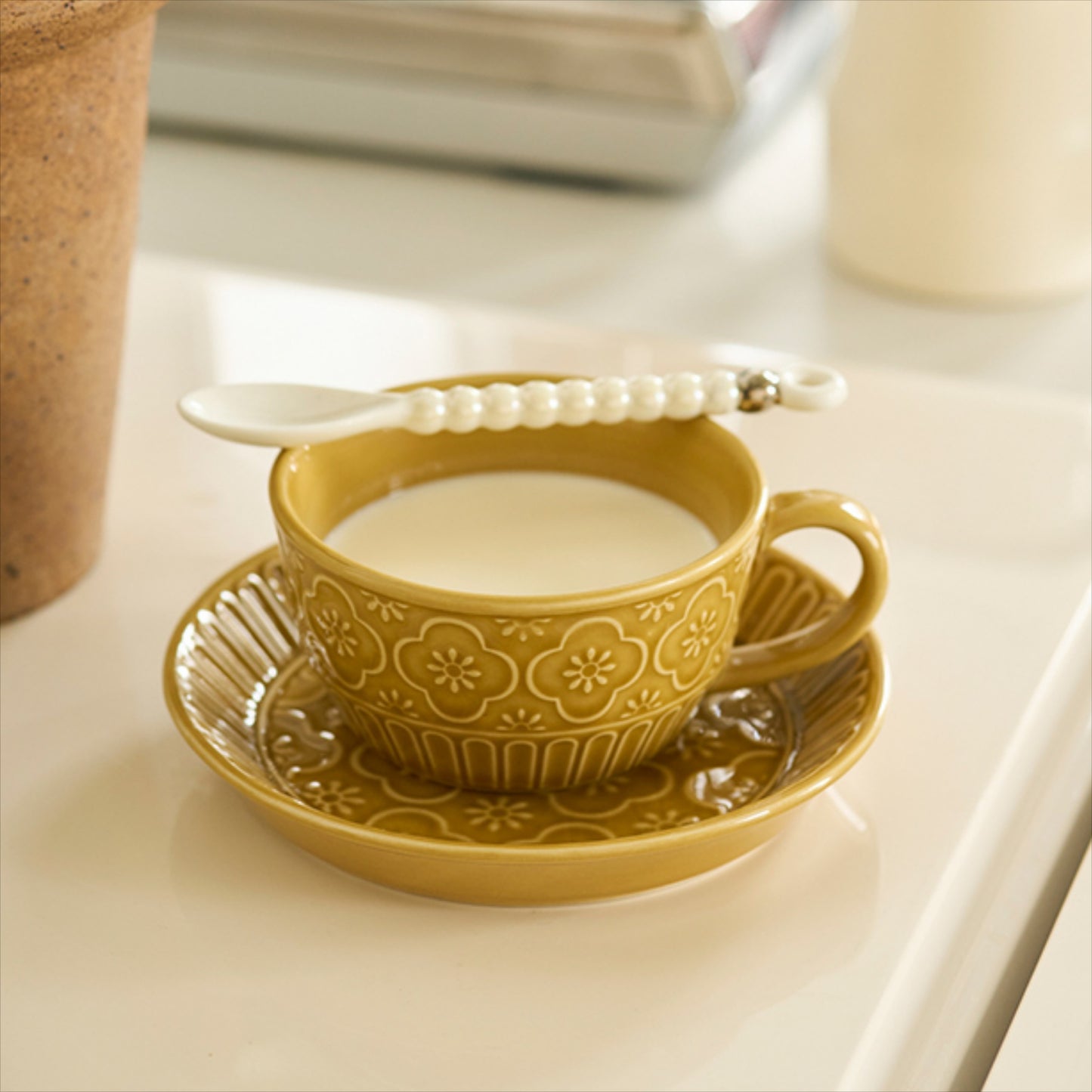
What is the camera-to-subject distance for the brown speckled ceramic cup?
1.13ft

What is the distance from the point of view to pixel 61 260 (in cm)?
38

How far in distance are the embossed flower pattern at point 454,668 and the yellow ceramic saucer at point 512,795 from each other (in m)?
0.01

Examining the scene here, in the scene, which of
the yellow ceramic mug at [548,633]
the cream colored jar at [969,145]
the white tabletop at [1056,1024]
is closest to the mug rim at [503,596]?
the yellow ceramic mug at [548,633]

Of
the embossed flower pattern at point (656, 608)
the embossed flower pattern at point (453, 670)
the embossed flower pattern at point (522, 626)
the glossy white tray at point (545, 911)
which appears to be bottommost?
the glossy white tray at point (545, 911)

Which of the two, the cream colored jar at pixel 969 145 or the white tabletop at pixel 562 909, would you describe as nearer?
the white tabletop at pixel 562 909

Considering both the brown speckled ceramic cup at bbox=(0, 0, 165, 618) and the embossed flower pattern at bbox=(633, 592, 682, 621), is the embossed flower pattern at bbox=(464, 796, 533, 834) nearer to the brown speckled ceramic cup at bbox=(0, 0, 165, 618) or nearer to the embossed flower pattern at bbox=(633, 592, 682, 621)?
the embossed flower pattern at bbox=(633, 592, 682, 621)

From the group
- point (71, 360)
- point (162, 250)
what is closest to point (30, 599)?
point (71, 360)

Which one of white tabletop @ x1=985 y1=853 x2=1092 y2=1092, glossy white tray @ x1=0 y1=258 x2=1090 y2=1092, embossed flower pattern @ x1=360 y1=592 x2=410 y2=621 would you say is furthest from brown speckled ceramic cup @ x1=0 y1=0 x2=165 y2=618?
white tabletop @ x1=985 y1=853 x2=1092 y2=1092

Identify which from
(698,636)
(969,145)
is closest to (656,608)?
(698,636)

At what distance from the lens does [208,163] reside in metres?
0.79

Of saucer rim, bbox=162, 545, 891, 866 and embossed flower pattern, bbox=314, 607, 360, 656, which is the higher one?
embossed flower pattern, bbox=314, 607, 360, 656

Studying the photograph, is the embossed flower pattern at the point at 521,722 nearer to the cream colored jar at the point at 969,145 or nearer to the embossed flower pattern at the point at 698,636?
the embossed flower pattern at the point at 698,636

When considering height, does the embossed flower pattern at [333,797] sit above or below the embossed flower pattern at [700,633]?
below

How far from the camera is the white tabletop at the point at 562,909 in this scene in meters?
0.28
